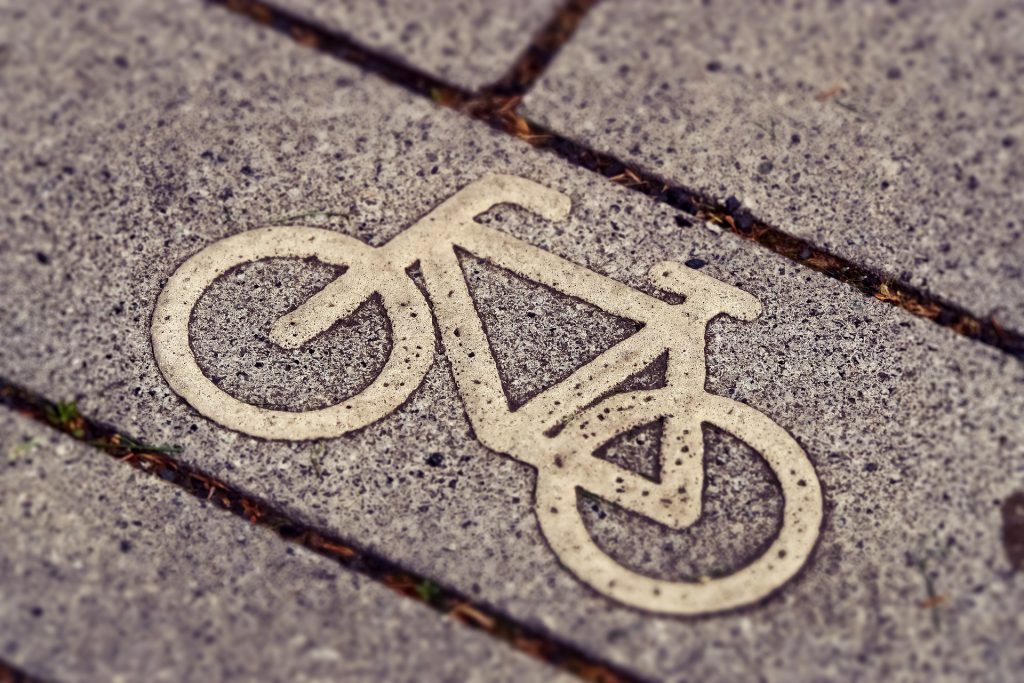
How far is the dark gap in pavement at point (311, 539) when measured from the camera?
195cm

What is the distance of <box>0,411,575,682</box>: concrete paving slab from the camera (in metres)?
1.93

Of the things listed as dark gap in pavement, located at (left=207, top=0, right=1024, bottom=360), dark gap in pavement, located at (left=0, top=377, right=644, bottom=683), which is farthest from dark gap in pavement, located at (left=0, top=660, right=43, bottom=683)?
dark gap in pavement, located at (left=207, top=0, right=1024, bottom=360)

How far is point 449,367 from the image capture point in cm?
219

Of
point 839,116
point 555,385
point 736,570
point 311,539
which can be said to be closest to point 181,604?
point 311,539

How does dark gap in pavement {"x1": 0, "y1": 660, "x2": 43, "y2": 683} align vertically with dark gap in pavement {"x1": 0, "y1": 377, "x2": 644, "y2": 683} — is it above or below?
below

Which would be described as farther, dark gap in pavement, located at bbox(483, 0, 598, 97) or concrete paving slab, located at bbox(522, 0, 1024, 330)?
dark gap in pavement, located at bbox(483, 0, 598, 97)

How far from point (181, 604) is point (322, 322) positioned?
662mm

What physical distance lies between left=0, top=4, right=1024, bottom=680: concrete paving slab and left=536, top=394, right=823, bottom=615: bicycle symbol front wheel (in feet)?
0.08

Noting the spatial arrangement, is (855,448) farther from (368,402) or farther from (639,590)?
(368,402)

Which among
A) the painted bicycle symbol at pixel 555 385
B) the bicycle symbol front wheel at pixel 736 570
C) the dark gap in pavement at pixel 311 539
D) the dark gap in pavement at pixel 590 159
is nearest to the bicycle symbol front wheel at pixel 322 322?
the painted bicycle symbol at pixel 555 385

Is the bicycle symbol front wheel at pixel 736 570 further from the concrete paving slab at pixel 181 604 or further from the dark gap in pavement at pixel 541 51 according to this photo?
the dark gap in pavement at pixel 541 51

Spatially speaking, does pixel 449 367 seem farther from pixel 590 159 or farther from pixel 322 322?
pixel 590 159

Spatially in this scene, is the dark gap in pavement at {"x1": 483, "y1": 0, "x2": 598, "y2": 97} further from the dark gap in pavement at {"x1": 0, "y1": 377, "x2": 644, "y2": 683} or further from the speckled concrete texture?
the dark gap in pavement at {"x1": 0, "y1": 377, "x2": 644, "y2": 683}

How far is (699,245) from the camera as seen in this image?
7.72 ft
